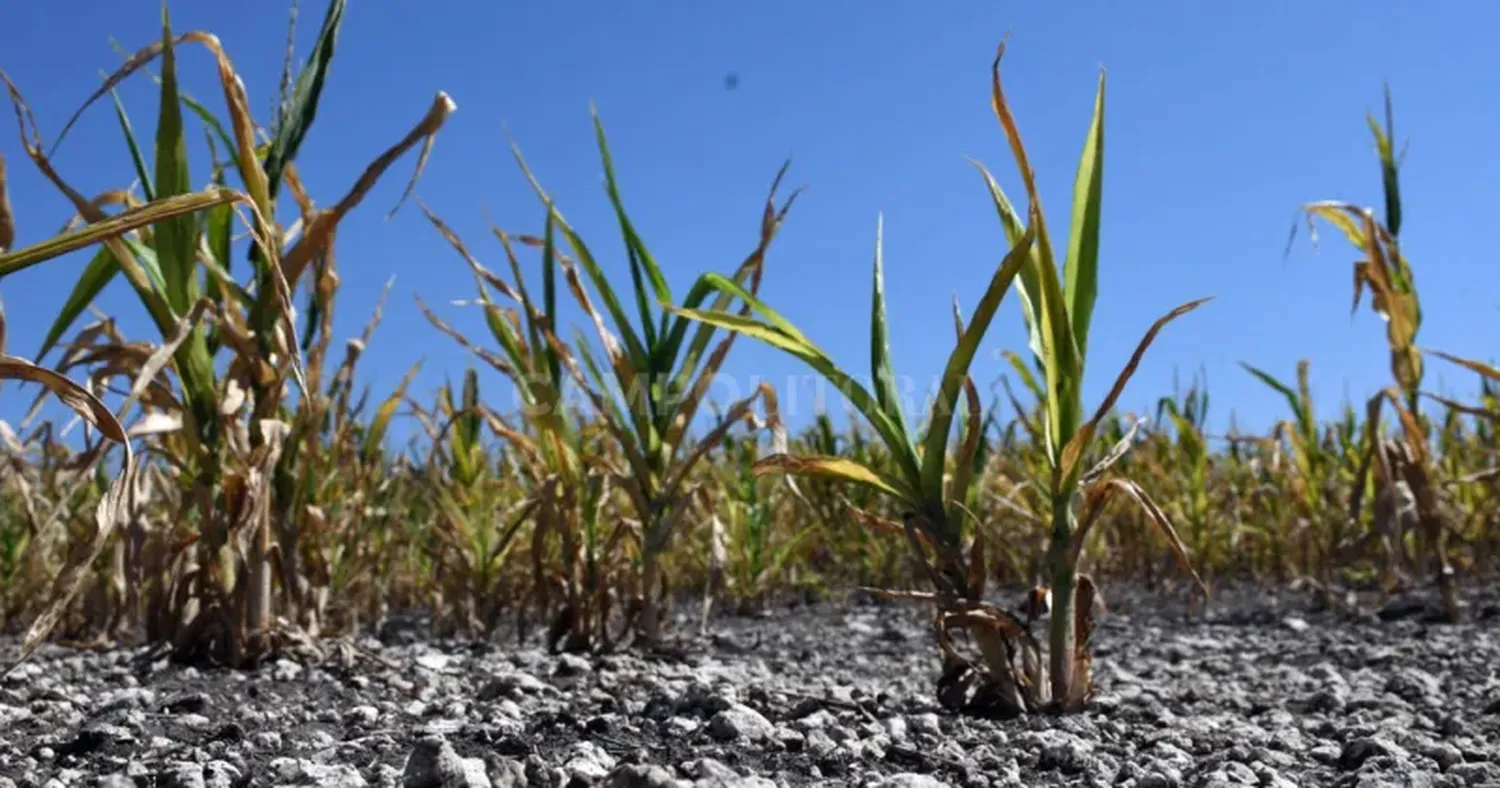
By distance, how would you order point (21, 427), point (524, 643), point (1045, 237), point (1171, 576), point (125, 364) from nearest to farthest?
point (1045, 237) < point (21, 427) < point (125, 364) < point (524, 643) < point (1171, 576)

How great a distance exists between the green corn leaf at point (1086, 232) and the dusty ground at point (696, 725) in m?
0.60

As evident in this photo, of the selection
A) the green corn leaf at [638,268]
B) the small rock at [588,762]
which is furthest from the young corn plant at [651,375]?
the small rock at [588,762]

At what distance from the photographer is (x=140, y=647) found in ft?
9.77

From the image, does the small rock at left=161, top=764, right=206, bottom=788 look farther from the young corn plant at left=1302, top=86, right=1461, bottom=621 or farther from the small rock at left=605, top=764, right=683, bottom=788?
the young corn plant at left=1302, top=86, right=1461, bottom=621

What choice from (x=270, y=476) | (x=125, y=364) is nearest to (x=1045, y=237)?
(x=270, y=476)

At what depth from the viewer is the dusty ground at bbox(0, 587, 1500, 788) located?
1.53m

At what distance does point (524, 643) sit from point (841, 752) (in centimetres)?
191

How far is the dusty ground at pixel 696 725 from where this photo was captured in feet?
5.01

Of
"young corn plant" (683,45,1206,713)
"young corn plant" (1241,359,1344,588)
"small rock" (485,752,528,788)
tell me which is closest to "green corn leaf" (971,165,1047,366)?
"young corn plant" (683,45,1206,713)

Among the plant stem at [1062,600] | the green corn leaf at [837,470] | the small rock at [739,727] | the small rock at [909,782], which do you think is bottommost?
the small rock at [909,782]

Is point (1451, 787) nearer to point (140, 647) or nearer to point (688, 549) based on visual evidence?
point (140, 647)

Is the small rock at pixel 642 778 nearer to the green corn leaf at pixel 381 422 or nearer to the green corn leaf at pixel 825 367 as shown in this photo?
the green corn leaf at pixel 825 367

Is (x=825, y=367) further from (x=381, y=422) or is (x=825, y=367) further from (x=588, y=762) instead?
(x=381, y=422)

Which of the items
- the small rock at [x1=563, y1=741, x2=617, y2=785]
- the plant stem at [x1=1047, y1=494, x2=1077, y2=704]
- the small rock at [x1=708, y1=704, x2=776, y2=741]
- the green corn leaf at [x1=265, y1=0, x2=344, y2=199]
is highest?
the green corn leaf at [x1=265, y1=0, x2=344, y2=199]
